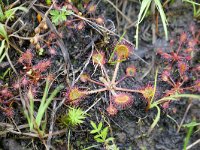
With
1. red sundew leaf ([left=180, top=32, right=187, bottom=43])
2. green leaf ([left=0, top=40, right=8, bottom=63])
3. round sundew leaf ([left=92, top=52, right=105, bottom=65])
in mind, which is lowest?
round sundew leaf ([left=92, top=52, right=105, bottom=65])

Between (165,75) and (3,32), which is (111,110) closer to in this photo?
(165,75)

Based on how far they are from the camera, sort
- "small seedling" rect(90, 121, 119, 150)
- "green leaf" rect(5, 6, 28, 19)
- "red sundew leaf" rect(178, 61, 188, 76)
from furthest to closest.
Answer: "red sundew leaf" rect(178, 61, 188, 76) → "green leaf" rect(5, 6, 28, 19) → "small seedling" rect(90, 121, 119, 150)

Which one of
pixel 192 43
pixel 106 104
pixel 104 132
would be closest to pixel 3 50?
pixel 106 104

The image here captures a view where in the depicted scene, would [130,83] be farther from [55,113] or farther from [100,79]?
[55,113]

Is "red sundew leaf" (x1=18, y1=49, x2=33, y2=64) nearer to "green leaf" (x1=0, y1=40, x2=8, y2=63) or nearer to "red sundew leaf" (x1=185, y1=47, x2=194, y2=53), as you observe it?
"green leaf" (x1=0, y1=40, x2=8, y2=63)

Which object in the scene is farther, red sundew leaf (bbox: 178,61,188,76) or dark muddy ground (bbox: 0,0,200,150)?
red sundew leaf (bbox: 178,61,188,76)

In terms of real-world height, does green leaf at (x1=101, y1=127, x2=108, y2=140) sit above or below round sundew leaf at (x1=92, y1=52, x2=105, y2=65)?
below

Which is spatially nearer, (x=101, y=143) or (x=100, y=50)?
(x=101, y=143)

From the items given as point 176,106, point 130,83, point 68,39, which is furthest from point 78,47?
point 176,106

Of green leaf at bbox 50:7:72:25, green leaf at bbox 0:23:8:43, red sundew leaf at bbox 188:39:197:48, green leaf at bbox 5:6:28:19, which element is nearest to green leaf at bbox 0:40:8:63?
green leaf at bbox 0:23:8:43
